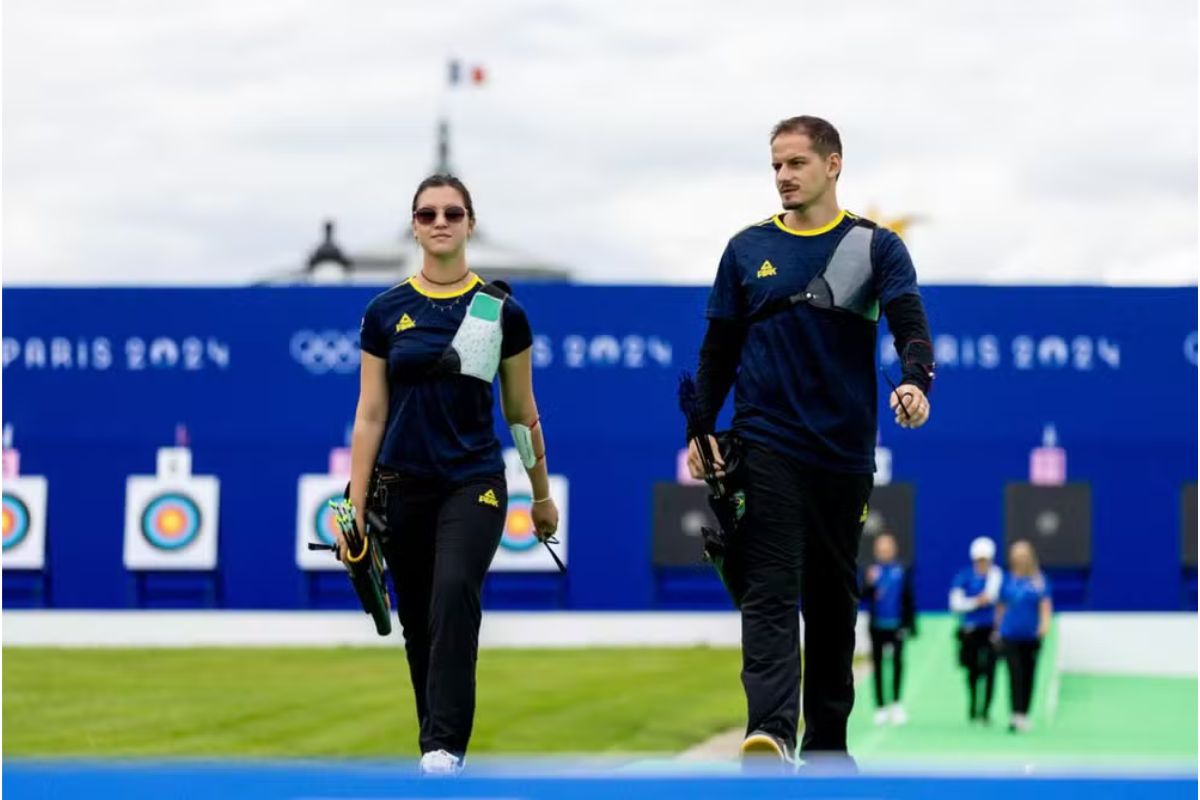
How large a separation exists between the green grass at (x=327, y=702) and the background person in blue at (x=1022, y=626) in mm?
1976

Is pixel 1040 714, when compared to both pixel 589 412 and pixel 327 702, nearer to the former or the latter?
pixel 327 702

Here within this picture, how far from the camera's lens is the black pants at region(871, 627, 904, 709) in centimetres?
1549

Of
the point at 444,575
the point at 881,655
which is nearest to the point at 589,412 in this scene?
the point at 881,655

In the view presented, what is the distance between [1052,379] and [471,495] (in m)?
18.2

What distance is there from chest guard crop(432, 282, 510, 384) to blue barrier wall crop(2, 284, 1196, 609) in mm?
17375

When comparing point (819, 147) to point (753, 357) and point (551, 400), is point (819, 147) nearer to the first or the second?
point (753, 357)

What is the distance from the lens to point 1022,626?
50.8 feet

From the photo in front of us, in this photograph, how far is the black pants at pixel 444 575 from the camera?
453 cm

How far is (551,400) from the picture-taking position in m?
22.2

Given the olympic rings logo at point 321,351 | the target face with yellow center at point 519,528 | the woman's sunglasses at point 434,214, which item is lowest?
the target face with yellow center at point 519,528

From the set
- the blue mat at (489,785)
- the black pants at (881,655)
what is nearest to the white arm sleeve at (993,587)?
the black pants at (881,655)

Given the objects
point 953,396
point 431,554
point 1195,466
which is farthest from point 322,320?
point 431,554

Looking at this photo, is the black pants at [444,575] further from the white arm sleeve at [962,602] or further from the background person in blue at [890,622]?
the white arm sleeve at [962,602]

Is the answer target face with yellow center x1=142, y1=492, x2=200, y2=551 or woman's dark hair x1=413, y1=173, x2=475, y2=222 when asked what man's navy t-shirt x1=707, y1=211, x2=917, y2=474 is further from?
target face with yellow center x1=142, y1=492, x2=200, y2=551
